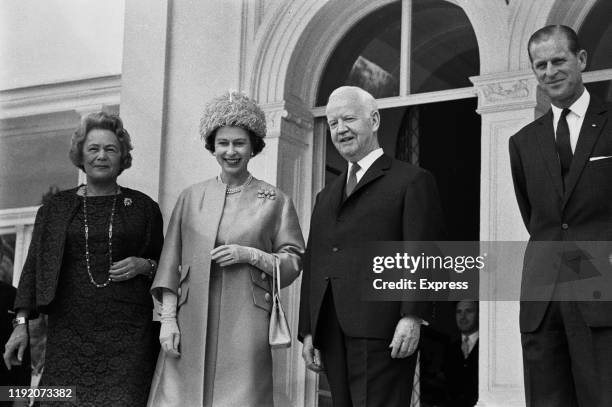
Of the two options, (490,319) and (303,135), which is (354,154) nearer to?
(490,319)

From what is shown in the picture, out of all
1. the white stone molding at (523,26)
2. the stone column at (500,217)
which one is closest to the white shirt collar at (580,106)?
the stone column at (500,217)

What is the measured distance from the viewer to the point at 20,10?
28.7 ft

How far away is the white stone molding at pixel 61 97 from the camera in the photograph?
8344 mm

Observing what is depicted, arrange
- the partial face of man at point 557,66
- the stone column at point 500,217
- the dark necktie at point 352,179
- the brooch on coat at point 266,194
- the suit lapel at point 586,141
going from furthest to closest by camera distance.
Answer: the stone column at point 500,217, the brooch on coat at point 266,194, the dark necktie at point 352,179, the partial face of man at point 557,66, the suit lapel at point 586,141

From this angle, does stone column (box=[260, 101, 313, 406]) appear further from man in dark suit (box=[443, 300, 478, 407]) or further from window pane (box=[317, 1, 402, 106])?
man in dark suit (box=[443, 300, 478, 407])

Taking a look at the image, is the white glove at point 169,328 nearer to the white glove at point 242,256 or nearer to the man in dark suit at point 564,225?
the white glove at point 242,256

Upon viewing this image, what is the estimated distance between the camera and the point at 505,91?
21.5 ft

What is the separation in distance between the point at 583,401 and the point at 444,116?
3.19 m

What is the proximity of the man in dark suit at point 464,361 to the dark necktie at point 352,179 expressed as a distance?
1.86 metres

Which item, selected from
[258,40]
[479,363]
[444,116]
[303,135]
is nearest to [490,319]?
[479,363]

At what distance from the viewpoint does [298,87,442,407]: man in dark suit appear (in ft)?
15.5

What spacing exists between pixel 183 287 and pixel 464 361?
80.0 inches

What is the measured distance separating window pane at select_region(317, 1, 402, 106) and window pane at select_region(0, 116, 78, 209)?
2.09 meters

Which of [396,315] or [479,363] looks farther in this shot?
[479,363]
